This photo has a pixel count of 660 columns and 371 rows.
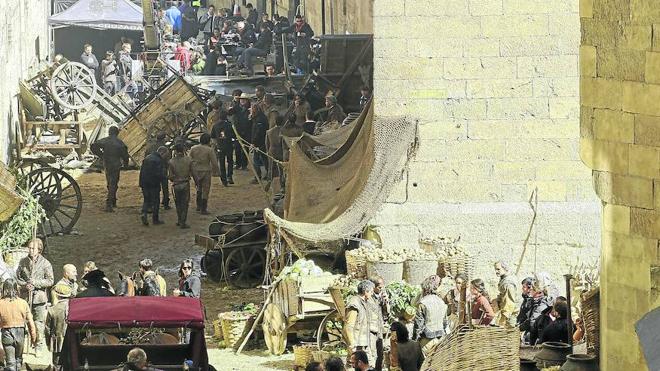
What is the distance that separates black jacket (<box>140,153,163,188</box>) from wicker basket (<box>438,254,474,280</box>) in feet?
24.9

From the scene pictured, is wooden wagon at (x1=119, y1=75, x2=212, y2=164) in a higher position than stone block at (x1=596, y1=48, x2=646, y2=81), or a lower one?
lower

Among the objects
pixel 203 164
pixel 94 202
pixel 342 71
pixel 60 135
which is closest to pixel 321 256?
pixel 203 164

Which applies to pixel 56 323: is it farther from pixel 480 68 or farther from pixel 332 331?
pixel 480 68

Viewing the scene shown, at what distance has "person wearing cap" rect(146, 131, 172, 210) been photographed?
83.3ft

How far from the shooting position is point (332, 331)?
686 inches

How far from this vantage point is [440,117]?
1911cm

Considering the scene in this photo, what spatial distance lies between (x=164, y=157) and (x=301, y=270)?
26.2 feet

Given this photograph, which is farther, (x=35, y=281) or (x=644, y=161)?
(x=35, y=281)

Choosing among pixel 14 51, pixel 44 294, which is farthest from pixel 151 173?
pixel 44 294

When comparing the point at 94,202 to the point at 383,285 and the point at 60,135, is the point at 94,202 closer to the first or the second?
the point at 60,135

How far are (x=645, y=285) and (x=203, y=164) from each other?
1470 cm

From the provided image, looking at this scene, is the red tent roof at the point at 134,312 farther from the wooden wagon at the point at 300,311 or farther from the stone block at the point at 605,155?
the stone block at the point at 605,155

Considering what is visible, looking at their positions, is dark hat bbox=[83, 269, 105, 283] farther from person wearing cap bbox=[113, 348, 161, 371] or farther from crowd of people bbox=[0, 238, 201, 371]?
person wearing cap bbox=[113, 348, 161, 371]

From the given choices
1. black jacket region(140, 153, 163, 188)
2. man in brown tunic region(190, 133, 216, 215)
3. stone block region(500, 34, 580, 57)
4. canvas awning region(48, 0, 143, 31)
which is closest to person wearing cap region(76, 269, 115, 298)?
stone block region(500, 34, 580, 57)
